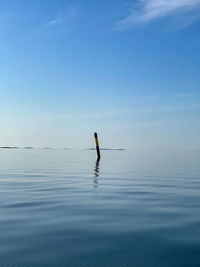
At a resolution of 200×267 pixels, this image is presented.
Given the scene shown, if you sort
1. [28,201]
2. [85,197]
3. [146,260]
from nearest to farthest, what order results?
[146,260] → [28,201] → [85,197]

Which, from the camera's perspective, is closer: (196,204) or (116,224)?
(116,224)

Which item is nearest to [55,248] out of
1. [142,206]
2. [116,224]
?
[116,224]

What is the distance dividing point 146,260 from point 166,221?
2.67 m

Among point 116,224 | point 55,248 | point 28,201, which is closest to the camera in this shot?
point 55,248

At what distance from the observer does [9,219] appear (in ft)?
21.9

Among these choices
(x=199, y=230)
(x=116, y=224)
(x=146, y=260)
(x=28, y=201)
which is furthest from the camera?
(x=28, y=201)

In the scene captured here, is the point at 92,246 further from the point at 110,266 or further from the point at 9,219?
the point at 9,219

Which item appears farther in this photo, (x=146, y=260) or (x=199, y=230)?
(x=199, y=230)

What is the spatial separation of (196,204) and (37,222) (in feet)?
16.5

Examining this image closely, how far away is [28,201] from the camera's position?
916cm

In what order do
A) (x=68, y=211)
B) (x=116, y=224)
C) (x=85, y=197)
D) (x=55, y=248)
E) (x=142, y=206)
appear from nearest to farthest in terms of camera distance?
(x=55, y=248) < (x=116, y=224) < (x=68, y=211) < (x=142, y=206) < (x=85, y=197)

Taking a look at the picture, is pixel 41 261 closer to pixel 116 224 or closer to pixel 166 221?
pixel 116 224

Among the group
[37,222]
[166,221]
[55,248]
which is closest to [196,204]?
[166,221]

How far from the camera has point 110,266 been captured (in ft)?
12.9
